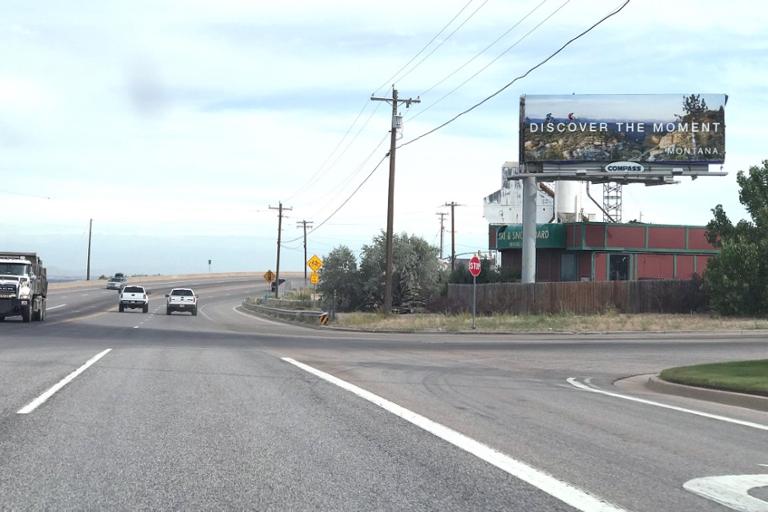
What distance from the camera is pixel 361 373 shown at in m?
17.4

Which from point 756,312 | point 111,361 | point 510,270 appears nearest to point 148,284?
point 510,270

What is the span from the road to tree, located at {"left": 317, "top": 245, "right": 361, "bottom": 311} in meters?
38.8

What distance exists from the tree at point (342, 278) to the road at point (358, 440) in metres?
38.8

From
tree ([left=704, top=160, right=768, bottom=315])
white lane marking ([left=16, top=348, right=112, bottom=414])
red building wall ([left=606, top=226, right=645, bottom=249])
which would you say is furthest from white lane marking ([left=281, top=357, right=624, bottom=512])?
red building wall ([left=606, top=226, right=645, bottom=249])

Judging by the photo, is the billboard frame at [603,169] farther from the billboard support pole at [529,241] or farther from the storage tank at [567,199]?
the storage tank at [567,199]

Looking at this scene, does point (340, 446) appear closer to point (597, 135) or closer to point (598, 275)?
point (597, 135)

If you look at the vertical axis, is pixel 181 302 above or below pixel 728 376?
above

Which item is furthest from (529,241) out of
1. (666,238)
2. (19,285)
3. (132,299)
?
(132,299)

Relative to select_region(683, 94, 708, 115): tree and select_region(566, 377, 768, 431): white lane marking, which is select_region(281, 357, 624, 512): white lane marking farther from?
select_region(683, 94, 708, 115): tree

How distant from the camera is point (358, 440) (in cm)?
927

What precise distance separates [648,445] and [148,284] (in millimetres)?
114761

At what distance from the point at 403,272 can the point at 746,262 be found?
21462 mm

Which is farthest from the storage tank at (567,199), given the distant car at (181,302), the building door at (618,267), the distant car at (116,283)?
the distant car at (116,283)

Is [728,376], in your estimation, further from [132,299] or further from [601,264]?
[132,299]
